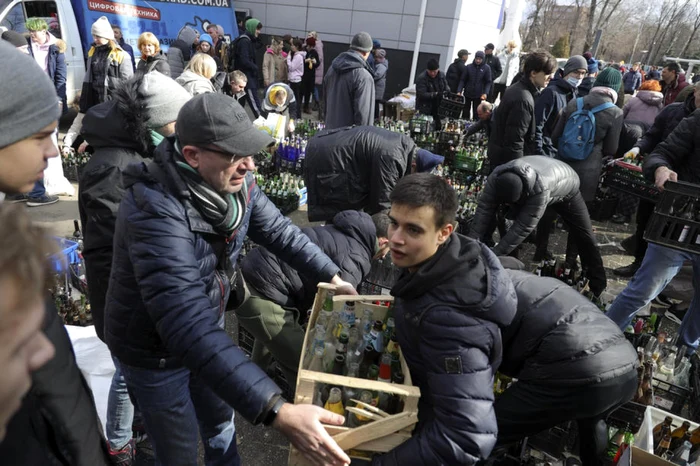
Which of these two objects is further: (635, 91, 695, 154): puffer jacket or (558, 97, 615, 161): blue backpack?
(558, 97, 615, 161): blue backpack

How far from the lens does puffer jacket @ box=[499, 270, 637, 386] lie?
221 centimetres

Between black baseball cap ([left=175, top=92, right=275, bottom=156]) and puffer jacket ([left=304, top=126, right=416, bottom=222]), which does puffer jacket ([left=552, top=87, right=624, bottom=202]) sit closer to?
puffer jacket ([left=304, top=126, right=416, bottom=222])

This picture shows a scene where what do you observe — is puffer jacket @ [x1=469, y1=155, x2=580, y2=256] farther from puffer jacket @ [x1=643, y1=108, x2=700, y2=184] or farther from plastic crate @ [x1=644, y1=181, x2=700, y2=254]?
plastic crate @ [x1=644, y1=181, x2=700, y2=254]

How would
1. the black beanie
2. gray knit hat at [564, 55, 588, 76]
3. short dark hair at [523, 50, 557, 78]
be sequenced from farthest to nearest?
1. gray knit hat at [564, 55, 588, 76]
2. short dark hair at [523, 50, 557, 78]
3. the black beanie

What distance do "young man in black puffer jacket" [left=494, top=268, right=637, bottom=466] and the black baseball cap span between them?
1.49 m

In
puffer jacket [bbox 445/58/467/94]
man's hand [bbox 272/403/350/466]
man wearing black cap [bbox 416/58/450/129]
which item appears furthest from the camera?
puffer jacket [bbox 445/58/467/94]

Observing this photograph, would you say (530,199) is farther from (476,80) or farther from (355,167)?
(476,80)

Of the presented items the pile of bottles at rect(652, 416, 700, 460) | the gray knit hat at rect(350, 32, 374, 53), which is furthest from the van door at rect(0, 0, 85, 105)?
the pile of bottles at rect(652, 416, 700, 460)

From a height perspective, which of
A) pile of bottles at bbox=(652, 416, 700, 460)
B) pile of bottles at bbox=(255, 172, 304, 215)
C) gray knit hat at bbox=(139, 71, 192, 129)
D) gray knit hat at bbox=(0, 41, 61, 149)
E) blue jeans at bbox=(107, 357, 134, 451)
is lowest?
pile of bottles at bbox=(255, 172, 304, 215)

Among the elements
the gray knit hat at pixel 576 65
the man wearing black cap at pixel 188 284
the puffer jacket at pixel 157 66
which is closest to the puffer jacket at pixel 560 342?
the man wearing black cap at pixel 188 284

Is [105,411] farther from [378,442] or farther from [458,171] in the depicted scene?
[458,171]

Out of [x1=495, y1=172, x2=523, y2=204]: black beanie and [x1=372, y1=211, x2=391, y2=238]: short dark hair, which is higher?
[x1=495, y1=172, x2=523, y2=204]: black beanie

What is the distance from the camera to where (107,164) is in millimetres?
Result: 2301

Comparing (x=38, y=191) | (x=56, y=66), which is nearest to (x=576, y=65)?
(x=38, y=191)
